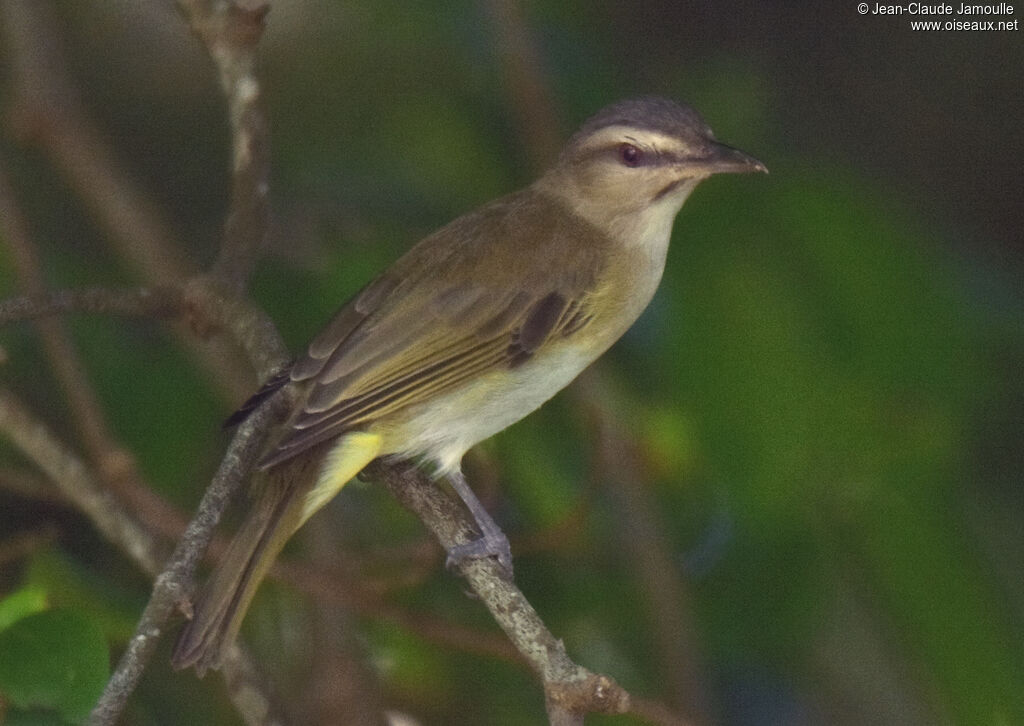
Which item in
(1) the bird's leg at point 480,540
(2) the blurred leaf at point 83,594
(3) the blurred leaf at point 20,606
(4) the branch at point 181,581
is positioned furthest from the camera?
(2) the blurred leaf at point 83,594

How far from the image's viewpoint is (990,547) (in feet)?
11.2

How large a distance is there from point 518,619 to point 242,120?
1.35m

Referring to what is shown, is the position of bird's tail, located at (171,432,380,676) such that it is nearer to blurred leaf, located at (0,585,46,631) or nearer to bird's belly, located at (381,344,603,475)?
bird's belly, located at (381,344,603,475)

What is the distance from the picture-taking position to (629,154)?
333 centimetres

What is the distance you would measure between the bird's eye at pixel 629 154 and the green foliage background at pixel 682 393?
0.28m

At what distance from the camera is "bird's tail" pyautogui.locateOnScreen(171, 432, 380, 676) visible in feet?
8.34

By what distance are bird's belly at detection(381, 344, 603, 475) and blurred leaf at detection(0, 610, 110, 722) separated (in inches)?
36.1

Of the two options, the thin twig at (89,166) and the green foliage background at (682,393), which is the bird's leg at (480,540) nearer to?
the green foliage background at (682,393)

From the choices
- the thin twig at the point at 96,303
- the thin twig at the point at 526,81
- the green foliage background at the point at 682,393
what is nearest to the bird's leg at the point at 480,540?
the green foliage background at the point at 682,393

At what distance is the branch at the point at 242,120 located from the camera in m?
3.08

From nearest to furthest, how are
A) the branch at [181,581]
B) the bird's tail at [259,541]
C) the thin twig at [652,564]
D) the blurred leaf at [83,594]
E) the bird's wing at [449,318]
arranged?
the branch at [181,581], the bird's tail at [259,541], the blurred leaf at [83,594], the bird's wing at [449,318], the thin twig at [652,564]

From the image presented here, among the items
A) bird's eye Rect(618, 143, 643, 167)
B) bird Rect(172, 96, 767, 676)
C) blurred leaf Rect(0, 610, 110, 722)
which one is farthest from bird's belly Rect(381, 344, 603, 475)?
blurred leaf Rect(0, 610, 110, 722)

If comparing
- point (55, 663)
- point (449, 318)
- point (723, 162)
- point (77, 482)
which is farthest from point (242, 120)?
point (55, 663)

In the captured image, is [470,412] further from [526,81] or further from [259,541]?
[526,81]
